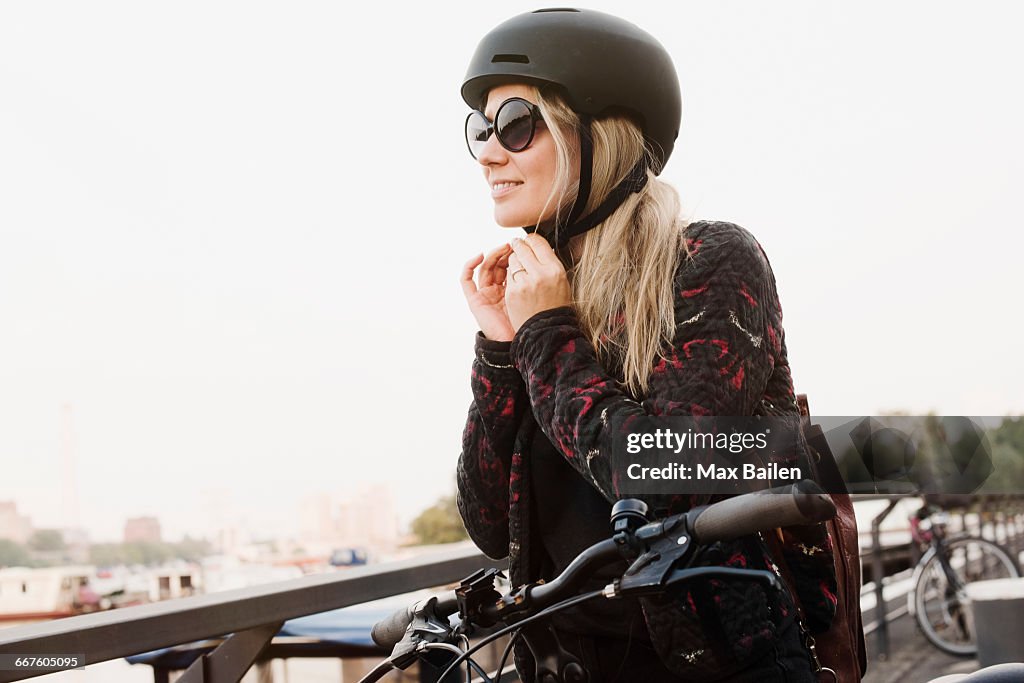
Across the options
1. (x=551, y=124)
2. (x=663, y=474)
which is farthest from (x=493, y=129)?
(x=663, y=474)

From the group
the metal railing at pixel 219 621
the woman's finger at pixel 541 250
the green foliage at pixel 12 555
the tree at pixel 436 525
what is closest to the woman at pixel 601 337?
the woman's finger at pixel 541 250

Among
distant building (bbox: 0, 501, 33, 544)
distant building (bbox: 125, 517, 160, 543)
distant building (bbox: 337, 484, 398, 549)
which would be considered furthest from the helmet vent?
distant building (bbox: 125, 517, 160, 543)

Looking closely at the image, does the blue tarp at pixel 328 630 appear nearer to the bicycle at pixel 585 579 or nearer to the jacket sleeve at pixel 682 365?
the bicycle at pixel 585 579

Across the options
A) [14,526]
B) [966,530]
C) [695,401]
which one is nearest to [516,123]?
[695,401]

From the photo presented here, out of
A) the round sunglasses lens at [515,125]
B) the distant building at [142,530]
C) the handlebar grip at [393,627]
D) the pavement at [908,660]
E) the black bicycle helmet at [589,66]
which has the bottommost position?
the distant building at [142,530]

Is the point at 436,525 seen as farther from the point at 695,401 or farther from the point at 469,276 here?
the point at 695,401

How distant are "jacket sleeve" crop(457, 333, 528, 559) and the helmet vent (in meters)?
0.53

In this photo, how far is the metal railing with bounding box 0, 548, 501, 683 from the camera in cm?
209

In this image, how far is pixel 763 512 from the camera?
0.99 metres

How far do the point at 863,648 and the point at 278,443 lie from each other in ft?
299

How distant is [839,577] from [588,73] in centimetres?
Answer: 98

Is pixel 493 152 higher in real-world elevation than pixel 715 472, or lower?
higher

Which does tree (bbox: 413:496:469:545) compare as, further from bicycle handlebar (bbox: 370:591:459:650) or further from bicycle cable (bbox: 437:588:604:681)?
bicycle cable (bbox: 437:588:604:681)

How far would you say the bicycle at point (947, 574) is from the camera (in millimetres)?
7227
